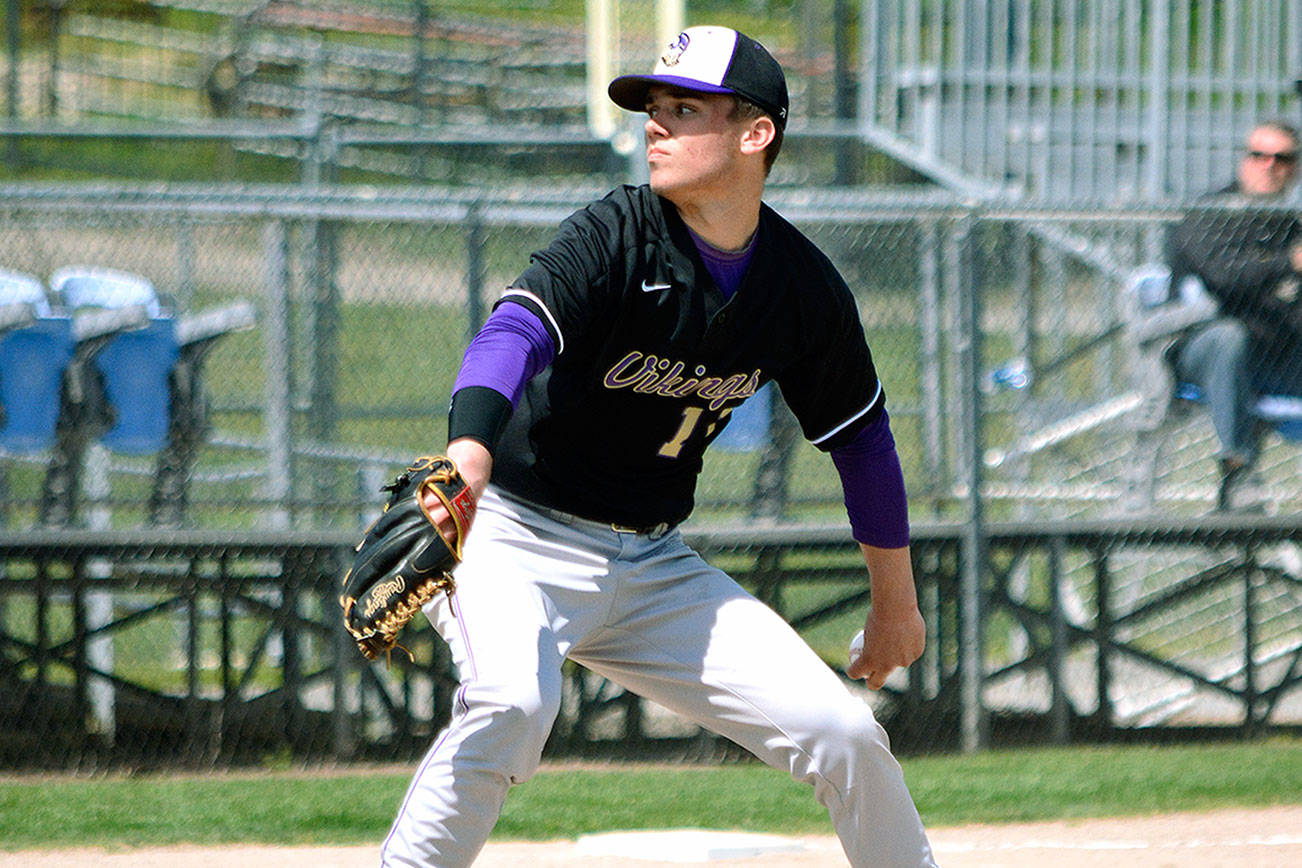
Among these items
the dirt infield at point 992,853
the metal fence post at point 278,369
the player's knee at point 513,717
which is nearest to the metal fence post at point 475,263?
the metal fence post at point 278,369

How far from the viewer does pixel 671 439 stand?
11.3 ft

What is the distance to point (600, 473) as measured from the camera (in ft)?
11.3

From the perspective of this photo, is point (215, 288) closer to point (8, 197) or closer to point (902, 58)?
point (8, 197)

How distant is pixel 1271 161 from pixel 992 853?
3.64 m

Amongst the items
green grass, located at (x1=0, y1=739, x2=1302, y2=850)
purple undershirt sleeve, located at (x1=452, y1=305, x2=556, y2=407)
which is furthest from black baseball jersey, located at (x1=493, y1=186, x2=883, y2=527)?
green grass, located at (x1=0, y1=739, x2=1302, y2=850)

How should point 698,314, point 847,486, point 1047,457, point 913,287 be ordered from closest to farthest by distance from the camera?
point 698,314 → point 847,486 → point 913,287 → point 1047,457

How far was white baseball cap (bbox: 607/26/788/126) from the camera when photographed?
3.29 meters

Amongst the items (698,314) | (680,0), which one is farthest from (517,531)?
(680,0)

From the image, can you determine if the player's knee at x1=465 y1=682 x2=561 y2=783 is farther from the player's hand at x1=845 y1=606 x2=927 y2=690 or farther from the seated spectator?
the seated spectator

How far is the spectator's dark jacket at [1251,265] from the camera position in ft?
22.7

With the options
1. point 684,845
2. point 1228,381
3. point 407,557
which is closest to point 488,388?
point 407,557

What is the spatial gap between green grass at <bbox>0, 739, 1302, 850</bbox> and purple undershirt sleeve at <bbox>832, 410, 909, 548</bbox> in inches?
88.9

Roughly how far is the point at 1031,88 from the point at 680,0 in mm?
2724

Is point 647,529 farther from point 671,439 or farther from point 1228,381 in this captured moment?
point 1228,381
